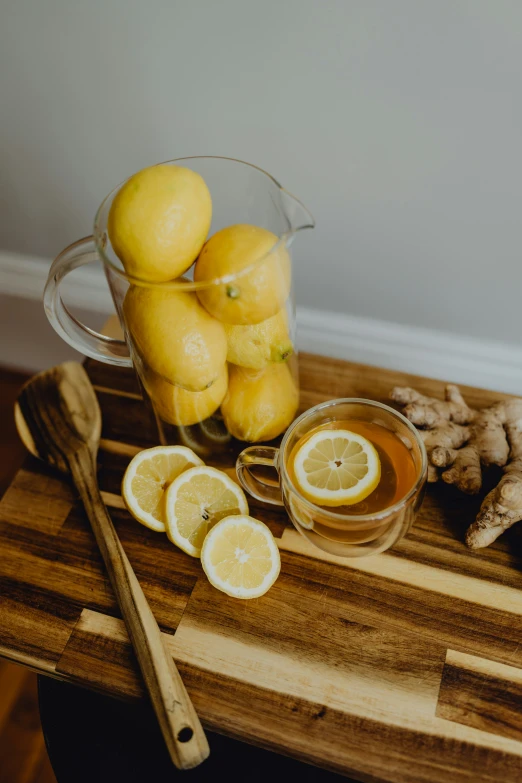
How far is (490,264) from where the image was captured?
887 millimetres

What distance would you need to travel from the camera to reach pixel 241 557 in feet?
2.19

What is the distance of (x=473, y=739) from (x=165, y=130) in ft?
2.73

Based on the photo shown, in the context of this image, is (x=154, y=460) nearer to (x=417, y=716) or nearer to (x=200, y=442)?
(x=200, y=442)

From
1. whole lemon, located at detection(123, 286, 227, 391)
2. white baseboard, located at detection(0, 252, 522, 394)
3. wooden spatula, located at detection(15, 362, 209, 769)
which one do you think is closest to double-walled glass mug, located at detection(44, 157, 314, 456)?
whole lemon, located at detection(123, 286, 227, 391)

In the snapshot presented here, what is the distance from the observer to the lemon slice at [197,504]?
0.69 metres

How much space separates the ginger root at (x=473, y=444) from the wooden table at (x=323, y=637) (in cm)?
4

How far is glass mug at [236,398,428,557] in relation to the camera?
0.61 metres

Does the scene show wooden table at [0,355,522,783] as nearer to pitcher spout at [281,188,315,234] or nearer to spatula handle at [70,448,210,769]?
spatula handle at [70,448,210,769]

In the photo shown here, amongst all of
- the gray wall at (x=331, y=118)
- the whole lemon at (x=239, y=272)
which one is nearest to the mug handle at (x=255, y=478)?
the whole lemon at (x=239, y=272)

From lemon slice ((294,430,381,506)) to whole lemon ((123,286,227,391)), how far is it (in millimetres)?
131

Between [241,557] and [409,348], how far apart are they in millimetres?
524

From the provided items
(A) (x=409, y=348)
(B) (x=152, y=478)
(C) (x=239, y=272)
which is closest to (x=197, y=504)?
(B) (x=152, y=478)

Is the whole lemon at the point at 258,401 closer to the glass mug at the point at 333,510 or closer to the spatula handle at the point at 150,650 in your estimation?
the glass mug at the point at 333,510

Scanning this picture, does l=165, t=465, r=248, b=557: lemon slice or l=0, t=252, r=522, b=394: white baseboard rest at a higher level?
l=165, t=465, r=248, b=557: lemon slice
